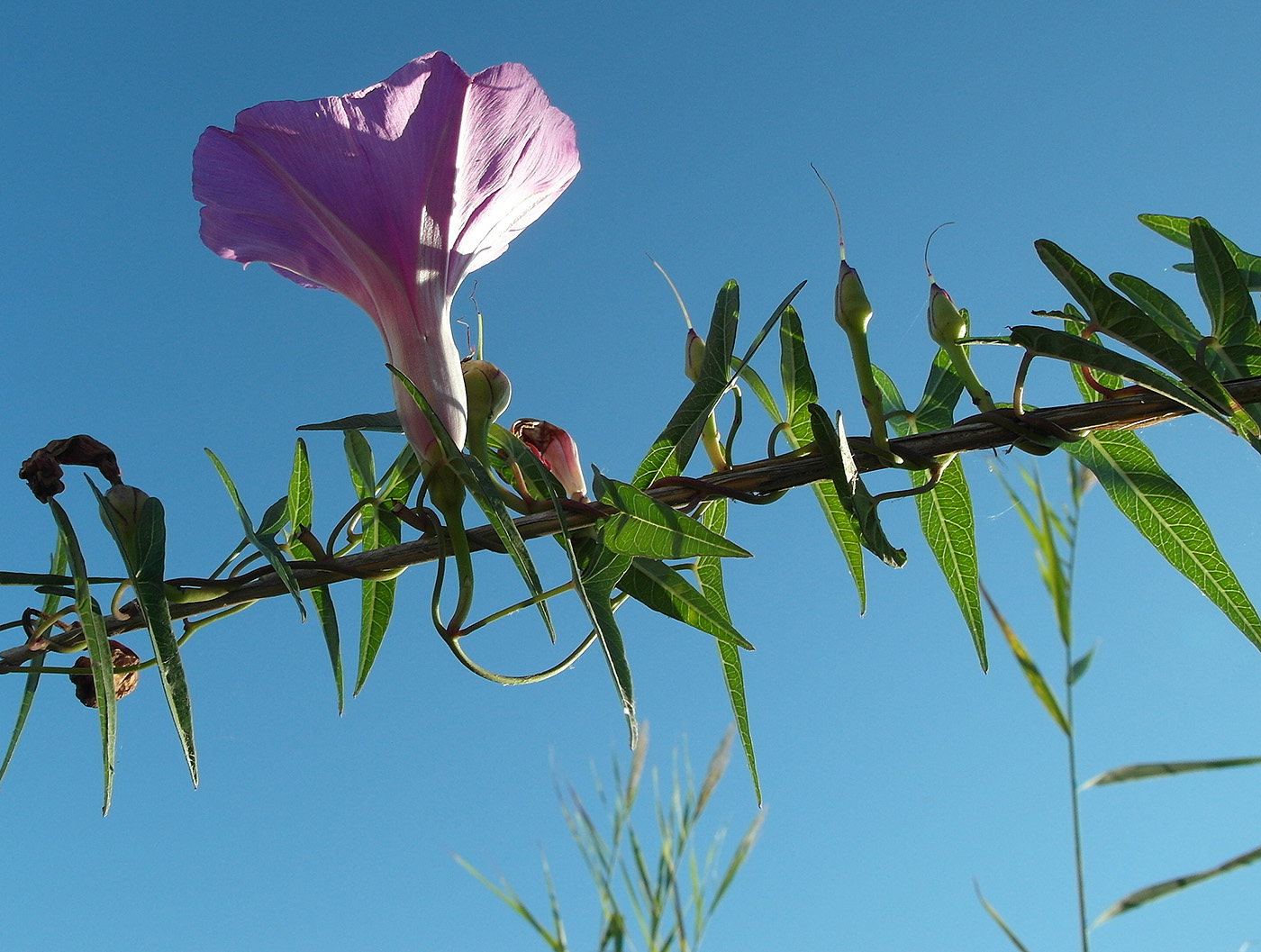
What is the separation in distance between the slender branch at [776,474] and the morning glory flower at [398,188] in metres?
0.08

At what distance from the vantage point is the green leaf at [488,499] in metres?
0.64

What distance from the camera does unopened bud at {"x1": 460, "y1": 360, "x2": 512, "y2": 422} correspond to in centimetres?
76

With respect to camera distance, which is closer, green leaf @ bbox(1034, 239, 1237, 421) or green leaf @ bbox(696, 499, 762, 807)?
green leaf @ bbox(1034, 239, 1237, 421)

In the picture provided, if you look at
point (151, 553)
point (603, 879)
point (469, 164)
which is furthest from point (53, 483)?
point (603, 879)

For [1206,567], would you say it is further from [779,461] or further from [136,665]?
[136,665]

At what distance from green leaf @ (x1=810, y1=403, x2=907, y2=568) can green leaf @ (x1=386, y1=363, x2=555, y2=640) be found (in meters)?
→ 0.20

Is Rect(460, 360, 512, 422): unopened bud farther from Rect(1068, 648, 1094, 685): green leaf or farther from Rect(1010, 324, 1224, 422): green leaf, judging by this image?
Rect(1068, 648, 1094, 685): green leaf

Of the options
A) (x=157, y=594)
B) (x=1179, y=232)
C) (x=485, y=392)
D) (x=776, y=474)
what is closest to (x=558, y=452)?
(x=485, y=392)

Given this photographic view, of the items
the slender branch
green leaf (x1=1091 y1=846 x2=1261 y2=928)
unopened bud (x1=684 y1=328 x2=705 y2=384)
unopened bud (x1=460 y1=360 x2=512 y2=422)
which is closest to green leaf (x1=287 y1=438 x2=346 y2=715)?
the slender branch

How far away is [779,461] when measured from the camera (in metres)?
0.69

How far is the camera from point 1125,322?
2.19 feet

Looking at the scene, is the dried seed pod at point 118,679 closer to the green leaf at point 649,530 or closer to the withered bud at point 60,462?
the withered bud at point 60,462

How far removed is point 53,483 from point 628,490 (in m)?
0.43

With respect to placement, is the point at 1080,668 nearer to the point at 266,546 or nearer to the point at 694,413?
the point at 694,413
